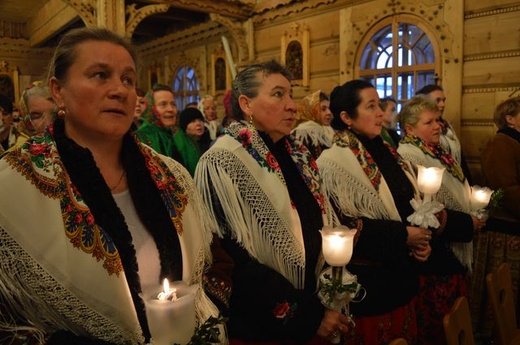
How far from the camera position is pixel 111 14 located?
17.3ft

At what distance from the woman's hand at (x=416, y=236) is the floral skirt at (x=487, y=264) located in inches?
62.3

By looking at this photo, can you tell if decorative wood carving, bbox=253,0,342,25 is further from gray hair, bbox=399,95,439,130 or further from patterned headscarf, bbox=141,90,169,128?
patterned headscarf, bbox=141,90,169,128

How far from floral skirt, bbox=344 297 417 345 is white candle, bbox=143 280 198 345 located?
1.20 m

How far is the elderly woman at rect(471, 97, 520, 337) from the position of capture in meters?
3.32

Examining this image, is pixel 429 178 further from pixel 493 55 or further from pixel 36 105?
pixel 493 55

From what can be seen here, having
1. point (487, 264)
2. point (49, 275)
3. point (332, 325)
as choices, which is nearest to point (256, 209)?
point (332, 325)

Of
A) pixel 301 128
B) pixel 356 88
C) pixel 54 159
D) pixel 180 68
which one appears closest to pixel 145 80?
pixel 180 68

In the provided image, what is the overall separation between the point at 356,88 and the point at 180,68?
26.2 ft

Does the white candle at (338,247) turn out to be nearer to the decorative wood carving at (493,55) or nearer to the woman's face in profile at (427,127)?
the woman's face in profile at (427,127)

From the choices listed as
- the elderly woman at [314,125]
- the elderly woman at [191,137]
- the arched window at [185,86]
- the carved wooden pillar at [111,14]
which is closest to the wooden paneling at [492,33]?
the elderly woman at [314,125]

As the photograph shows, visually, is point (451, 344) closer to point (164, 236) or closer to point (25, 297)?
point (164, 236)

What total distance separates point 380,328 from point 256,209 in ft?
2.83

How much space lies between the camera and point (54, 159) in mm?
1166

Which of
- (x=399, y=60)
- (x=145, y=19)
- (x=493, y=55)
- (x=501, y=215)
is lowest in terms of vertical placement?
(x=501, y=215)
